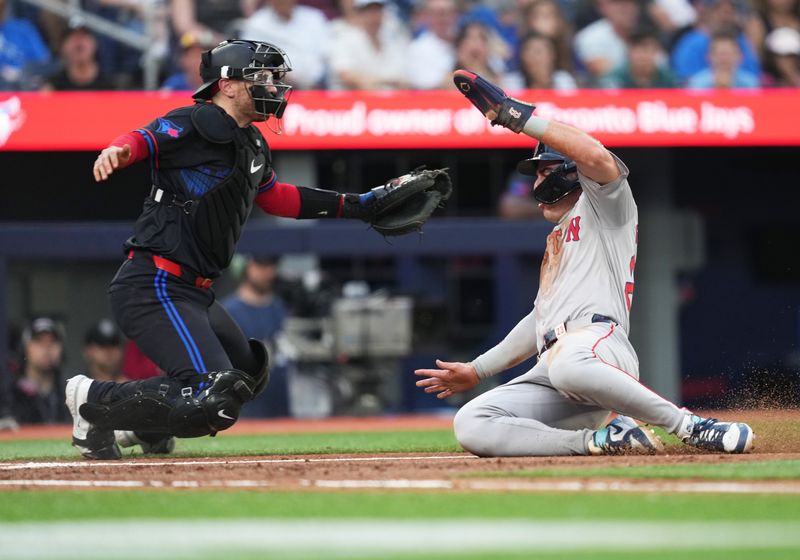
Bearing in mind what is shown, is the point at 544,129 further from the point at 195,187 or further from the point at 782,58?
the point at 782,58

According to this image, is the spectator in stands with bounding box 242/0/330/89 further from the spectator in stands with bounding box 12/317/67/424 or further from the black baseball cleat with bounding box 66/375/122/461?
the black baseball cleat with bounding box 66/375/122/461

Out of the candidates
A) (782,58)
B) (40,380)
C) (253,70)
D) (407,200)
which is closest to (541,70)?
(782,58)

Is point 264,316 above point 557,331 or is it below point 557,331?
below

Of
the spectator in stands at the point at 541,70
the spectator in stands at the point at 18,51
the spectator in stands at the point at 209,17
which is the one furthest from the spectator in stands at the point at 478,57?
the spectator in stands at the point at 18,51

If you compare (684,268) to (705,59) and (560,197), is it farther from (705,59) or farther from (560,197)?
(560,197)

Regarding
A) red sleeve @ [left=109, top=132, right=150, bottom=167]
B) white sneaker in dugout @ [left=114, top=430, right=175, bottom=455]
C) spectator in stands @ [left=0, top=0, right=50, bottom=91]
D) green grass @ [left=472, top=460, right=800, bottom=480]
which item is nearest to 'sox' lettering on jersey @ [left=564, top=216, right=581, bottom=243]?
green grass @ [left=472, top=460, right=800, bottom=480]

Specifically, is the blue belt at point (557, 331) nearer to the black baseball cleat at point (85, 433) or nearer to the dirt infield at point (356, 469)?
the dirt infield at point (356, 469)
